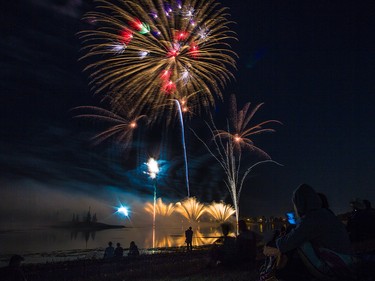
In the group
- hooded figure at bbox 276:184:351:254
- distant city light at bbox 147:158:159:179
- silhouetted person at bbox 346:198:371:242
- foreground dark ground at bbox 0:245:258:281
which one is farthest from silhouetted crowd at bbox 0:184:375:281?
distant city light at bbox 147:158:159:179

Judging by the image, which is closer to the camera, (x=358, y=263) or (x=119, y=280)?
(x=358, y=263)

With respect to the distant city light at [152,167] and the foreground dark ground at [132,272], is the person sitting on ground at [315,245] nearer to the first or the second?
the foreground dark ground at [132,272]

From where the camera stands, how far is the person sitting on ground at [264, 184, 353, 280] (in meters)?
3.36

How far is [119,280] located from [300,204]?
28.2 feet

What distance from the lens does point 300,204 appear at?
372 centimetres

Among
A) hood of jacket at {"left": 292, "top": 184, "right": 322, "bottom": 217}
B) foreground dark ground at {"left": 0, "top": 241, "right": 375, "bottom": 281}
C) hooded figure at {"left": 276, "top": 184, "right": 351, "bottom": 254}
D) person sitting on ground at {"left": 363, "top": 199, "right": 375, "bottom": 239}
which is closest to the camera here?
hooded figure at {"left": 276, "top": 184, "right": 351, "bottom": 254}

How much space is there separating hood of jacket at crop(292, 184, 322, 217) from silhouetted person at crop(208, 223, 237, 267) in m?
5.88

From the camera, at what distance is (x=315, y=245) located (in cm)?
347

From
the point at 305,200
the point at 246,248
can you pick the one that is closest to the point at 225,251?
the point at 246,248

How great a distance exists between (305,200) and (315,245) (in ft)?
1.56

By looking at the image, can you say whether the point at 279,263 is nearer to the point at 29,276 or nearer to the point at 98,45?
the point at 29,276

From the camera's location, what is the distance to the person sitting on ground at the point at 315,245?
3.36 metres

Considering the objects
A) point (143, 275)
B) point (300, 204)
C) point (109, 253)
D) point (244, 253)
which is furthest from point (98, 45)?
point (300, 204)

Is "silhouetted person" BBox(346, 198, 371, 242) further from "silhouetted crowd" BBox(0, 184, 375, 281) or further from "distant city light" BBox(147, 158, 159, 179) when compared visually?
"distant city light" BBox(147, 158, 159, 179)
